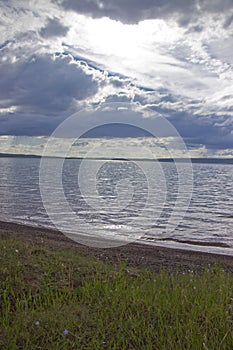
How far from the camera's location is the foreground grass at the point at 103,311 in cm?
452

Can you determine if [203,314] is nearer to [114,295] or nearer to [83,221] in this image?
[114,295]

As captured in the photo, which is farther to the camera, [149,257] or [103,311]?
[149,257]

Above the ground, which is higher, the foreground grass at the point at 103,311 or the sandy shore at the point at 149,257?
the foreground grass at the point at 103,311

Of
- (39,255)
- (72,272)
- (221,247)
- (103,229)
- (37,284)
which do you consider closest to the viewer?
(37,284)

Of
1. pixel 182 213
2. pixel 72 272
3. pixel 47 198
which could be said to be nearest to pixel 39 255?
pixel 72 272

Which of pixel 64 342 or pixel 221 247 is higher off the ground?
pixel 64 342

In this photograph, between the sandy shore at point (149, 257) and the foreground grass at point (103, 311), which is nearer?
the foreground grass at point (103, 311)

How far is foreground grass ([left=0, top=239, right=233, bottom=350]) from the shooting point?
4.52 meters

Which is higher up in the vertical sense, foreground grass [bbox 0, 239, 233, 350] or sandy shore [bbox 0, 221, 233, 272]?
foreground grass [bbox 0, 239, 233, 350]

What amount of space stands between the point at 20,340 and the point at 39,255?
3.88 meters

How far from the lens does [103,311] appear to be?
546 centimetres

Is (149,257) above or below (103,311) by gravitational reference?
below

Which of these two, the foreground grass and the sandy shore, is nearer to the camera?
the foreground grass

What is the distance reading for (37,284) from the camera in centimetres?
643
